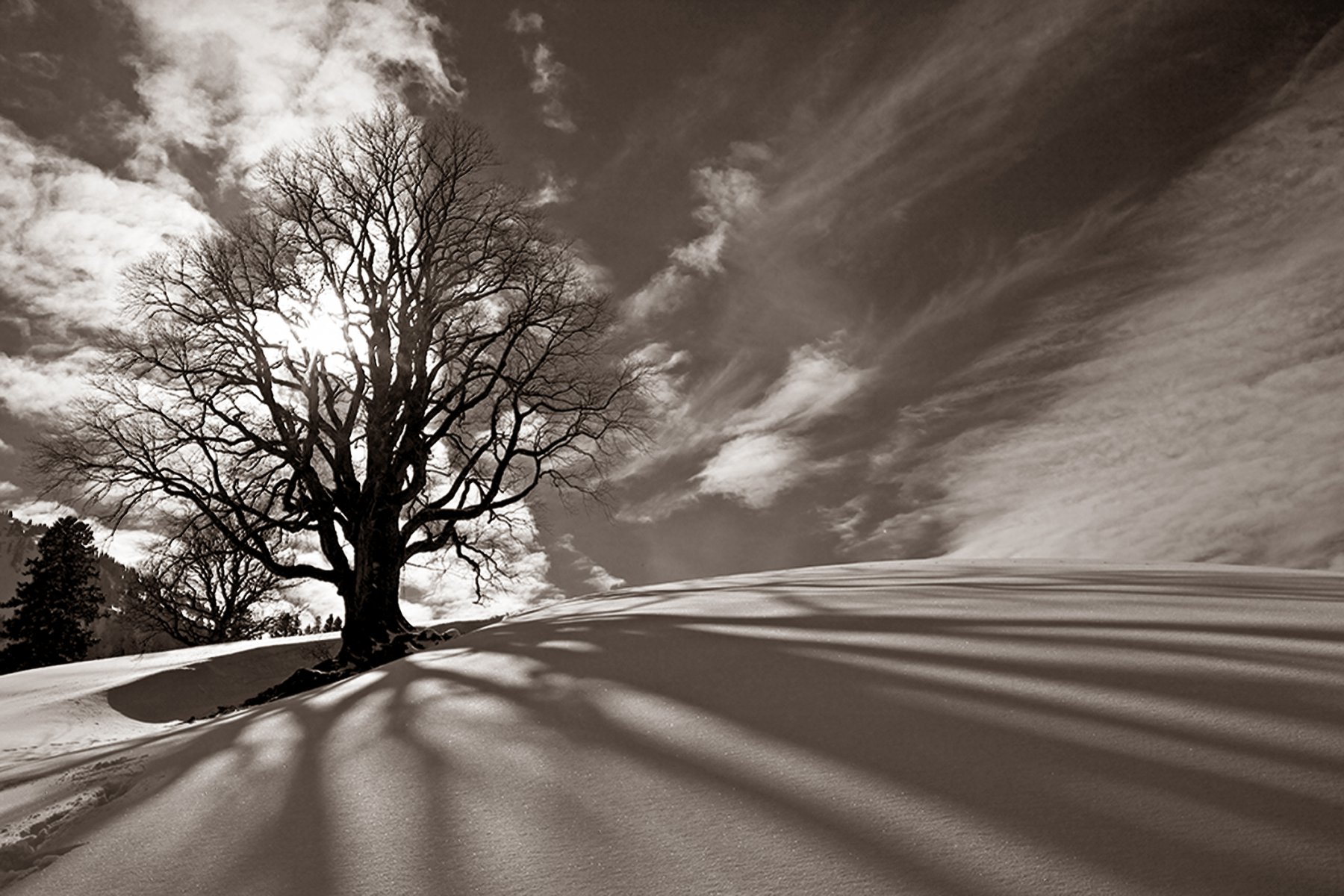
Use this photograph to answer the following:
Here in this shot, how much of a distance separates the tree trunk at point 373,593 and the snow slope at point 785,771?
666 cm

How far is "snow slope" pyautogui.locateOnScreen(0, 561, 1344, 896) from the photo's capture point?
1398mm

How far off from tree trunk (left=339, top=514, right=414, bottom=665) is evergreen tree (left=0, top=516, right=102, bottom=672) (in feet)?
64.5

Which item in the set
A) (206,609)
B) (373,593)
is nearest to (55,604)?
(206,609)

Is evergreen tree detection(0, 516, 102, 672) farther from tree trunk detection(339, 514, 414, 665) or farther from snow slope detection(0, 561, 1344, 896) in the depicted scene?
snow slope detection(0, 561, 1344, 896)

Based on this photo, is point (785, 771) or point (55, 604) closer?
point (785, 771)

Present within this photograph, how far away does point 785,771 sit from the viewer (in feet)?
6.11

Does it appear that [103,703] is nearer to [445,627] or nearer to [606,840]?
[445,627]

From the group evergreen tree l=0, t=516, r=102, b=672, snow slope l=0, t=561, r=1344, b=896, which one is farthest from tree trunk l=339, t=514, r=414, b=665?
evergreen tree l=0, t=516, r=102, b=672

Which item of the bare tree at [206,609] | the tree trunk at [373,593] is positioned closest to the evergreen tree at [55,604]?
the bare tree at [206,609]

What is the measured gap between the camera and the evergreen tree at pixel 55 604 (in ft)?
77.9

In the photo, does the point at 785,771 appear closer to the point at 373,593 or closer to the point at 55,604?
the point at 373,593

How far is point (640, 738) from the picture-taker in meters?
2.21

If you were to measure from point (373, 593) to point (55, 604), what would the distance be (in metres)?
22.3

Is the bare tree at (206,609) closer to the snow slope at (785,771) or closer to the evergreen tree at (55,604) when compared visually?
the evergreen tree at (55,604)
